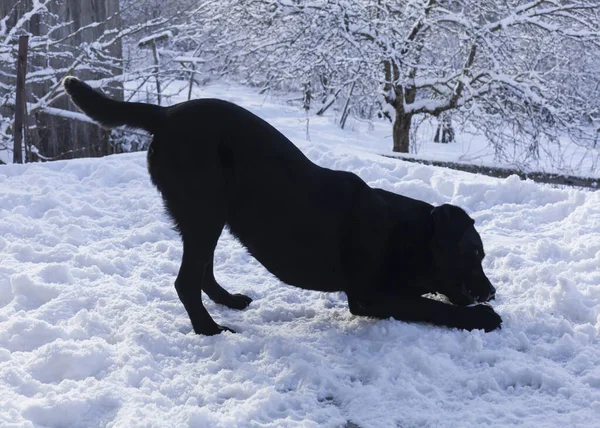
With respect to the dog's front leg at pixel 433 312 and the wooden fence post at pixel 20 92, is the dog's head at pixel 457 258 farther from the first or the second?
the wooden fence post at pixel 20 92

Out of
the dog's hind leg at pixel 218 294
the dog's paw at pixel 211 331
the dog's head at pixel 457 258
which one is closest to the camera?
the dog's paw at pixel 211 331

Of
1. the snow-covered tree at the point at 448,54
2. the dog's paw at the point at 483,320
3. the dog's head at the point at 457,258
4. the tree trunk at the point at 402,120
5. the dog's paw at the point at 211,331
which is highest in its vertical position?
the snow-covered tree at the point at 448,54

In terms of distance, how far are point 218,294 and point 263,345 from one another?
673 mm

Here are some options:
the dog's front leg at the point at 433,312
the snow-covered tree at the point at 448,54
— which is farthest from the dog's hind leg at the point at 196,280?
the snow-covered tree at the point at 448,54

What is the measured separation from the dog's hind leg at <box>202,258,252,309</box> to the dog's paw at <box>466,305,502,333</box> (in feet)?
3.85

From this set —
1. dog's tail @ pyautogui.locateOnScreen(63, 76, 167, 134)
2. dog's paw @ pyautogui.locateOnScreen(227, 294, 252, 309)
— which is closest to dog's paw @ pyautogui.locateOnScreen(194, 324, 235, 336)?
dog's paw @ pyautogui.locateOnScreen(227, 294, 252, 309)

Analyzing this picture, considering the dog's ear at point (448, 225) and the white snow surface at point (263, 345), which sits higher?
the dog's ear at point (448, 225)

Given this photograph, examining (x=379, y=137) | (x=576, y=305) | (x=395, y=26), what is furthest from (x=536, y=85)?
(x=576, y=305)

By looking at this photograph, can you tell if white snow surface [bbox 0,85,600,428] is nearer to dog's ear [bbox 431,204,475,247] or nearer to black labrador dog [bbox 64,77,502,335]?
black labrador dog [bbox 64,77,502,335]

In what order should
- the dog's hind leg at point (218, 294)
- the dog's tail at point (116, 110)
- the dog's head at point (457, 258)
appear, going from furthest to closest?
1. the dog's hind leg at point (218, 294)
2. the dog's head at point (457, 258)
3. the dog's tail at point (116, 110)

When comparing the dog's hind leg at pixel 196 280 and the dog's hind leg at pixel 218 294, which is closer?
the dog's hind leg at pixel 196 280

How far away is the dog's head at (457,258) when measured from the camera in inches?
137

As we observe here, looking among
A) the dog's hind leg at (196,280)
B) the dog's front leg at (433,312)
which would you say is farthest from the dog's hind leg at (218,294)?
the dog's front leg at (433,312)

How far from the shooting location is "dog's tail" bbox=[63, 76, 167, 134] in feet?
11.0
